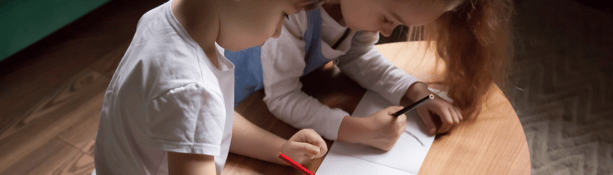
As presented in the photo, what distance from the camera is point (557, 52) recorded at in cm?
153

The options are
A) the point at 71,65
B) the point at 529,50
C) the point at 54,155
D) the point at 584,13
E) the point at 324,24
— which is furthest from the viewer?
the point at 584,13

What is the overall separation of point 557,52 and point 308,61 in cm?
119

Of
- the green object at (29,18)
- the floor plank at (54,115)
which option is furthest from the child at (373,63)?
the green object at (29,18)

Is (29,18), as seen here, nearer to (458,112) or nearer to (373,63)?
(373,63)

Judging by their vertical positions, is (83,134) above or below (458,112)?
below

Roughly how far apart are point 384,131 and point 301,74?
0.19 metres

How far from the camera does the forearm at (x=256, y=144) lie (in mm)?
637

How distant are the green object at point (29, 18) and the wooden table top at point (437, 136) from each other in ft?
3.11

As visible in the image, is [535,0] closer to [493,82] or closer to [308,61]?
[493,82]

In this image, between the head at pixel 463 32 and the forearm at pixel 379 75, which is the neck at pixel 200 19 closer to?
the head at pixel 463 32

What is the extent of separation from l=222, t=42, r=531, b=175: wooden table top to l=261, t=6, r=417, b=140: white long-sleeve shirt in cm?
3

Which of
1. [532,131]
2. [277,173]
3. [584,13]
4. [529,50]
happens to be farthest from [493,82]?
[584,13]

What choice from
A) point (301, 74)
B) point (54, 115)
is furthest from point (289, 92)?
→ point (54, 115)

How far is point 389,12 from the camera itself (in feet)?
1.99
